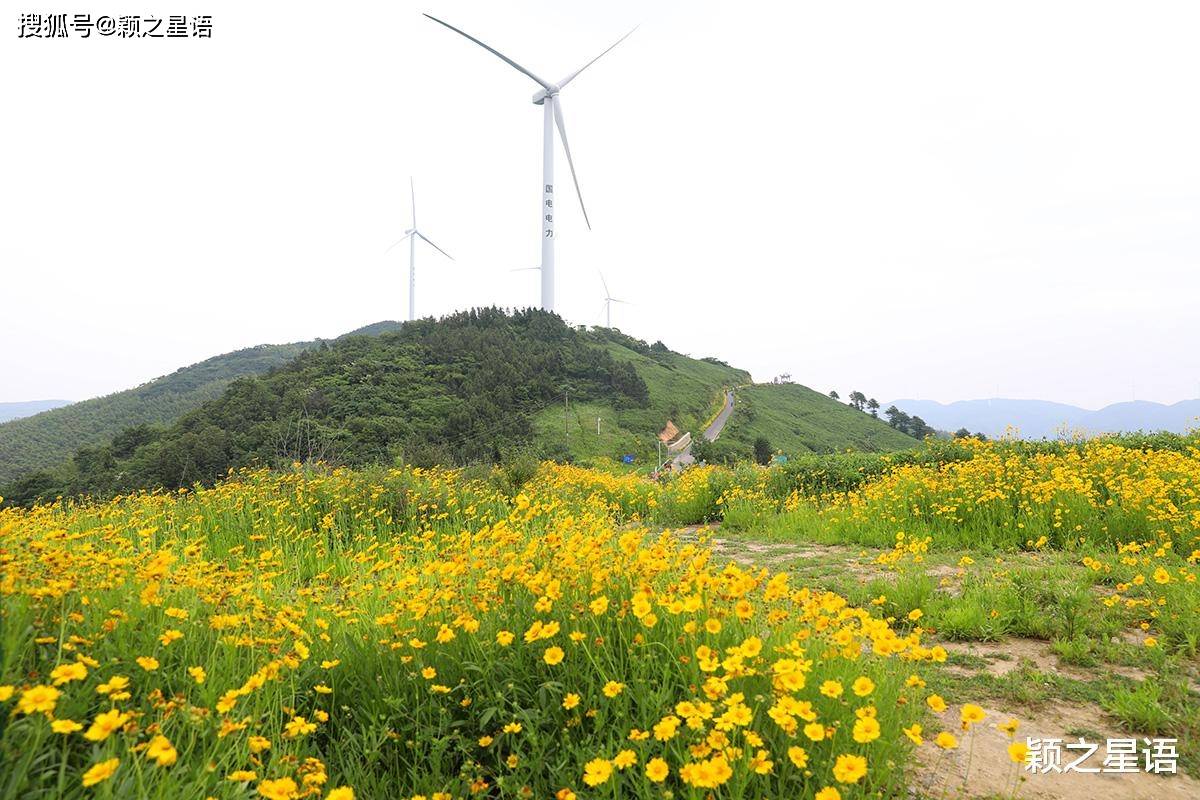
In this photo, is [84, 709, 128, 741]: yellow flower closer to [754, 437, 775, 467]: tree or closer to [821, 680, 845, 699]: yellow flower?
[821, 680, 845, 699]: yellow flower

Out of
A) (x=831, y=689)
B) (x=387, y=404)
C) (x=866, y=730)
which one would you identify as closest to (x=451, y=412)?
(x=387, y=404)

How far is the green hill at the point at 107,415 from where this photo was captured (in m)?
62.5

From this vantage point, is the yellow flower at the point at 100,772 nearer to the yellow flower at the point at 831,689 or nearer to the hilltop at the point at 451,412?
the yellow flower at the point at 831,689

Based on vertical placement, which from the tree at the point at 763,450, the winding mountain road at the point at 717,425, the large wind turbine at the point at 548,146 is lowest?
the tree at the point at 763,450

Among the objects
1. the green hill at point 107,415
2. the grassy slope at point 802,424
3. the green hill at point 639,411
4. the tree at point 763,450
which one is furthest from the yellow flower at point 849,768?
the green hill at point 107,415

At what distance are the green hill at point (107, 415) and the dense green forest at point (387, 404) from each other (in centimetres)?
984

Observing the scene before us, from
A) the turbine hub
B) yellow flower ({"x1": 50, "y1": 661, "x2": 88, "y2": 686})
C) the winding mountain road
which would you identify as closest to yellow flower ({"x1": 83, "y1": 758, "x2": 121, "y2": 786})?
yellow flower ({"x1": 50, "y1": 661, "x2": 88, "y2": 686})

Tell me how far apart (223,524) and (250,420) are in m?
39.4

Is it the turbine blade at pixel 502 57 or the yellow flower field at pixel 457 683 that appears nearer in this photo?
the yellow flower field at pixel 457 683

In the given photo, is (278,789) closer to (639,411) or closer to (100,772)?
(100,772)

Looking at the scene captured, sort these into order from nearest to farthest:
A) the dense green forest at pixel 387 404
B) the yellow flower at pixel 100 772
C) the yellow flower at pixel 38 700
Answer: the yellow flower at pixel 100 772, the yellow flower at pixel 38 700, the dense green forest at pixel 387 404

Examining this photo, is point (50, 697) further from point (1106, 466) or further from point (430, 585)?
point (1106, 466)

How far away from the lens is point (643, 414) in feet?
200

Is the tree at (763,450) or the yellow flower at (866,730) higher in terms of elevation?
the yellow flower at (866,730)
